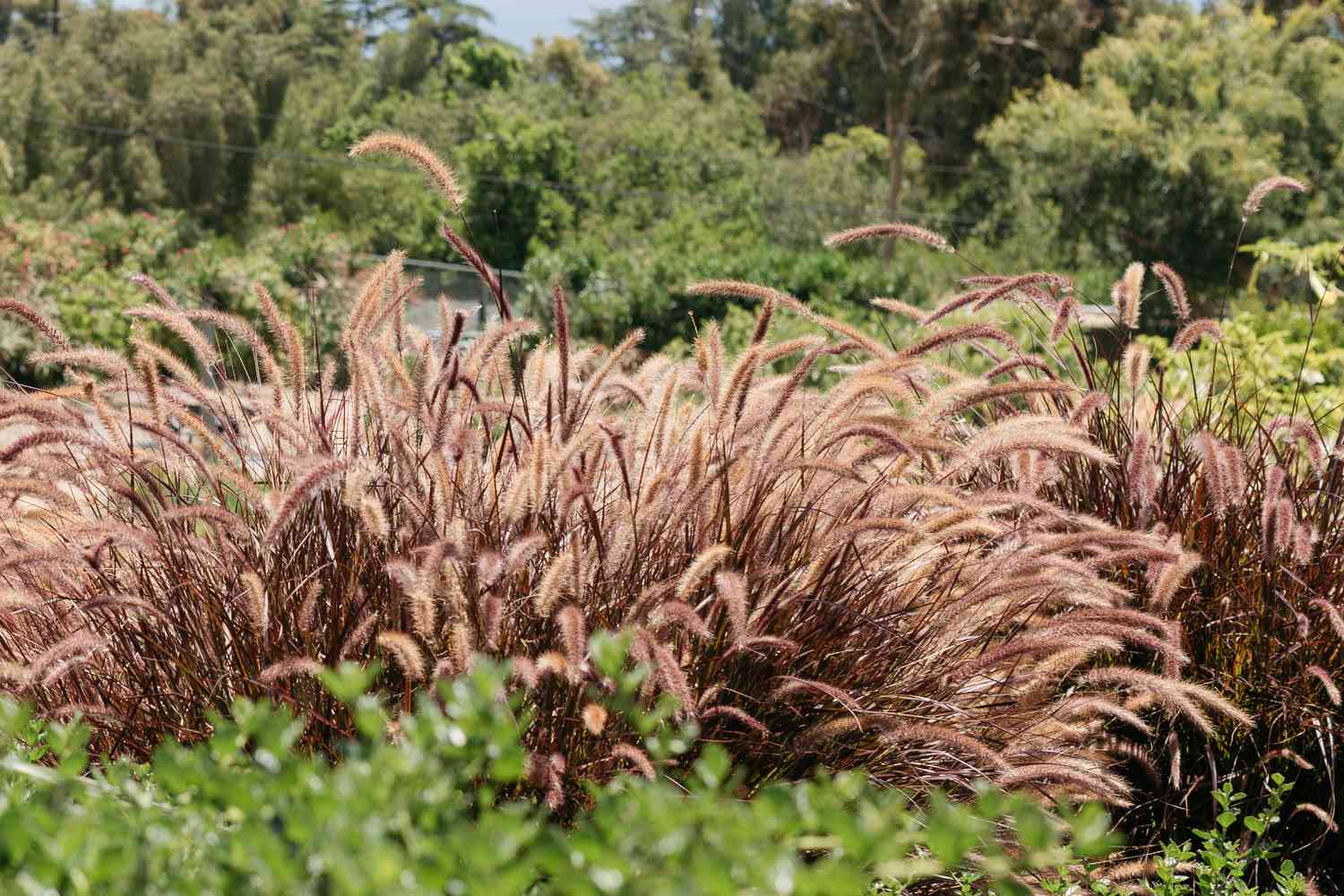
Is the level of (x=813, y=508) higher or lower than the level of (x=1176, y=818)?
higher

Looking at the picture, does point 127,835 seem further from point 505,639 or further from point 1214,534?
point 1214,534

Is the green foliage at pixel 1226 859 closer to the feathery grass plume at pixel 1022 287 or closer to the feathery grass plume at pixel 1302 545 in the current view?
the feathery grass plume at pixel 1302 545

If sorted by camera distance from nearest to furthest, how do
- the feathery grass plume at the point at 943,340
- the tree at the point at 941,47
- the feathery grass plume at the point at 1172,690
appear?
the feathery grass plume at the point at 1172,690 → the feathery grass plume at the point at 943,340 → the tree at the point at 941,47

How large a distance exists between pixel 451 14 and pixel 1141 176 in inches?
1884

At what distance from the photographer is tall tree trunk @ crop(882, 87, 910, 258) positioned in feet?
105

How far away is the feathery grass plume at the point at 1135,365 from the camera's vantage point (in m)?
2.98

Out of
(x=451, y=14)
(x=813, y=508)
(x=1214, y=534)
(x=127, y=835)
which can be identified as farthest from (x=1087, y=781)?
(x=451, y=14)

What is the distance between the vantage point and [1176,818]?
2789 mm

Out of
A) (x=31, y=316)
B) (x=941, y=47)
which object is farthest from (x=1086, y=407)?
(x=941, y=47)

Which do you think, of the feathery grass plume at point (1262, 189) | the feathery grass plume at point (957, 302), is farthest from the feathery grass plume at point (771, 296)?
the feathery grass plume at point (1262, 189)

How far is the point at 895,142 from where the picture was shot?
32.6 meters

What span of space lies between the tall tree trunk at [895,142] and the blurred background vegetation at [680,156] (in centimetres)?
13

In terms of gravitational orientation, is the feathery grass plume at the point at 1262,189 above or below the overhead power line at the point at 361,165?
above

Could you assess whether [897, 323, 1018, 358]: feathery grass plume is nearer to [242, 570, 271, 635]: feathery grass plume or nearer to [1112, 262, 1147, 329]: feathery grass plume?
[1112, 262, 1147, 329]: feathery grass plume
